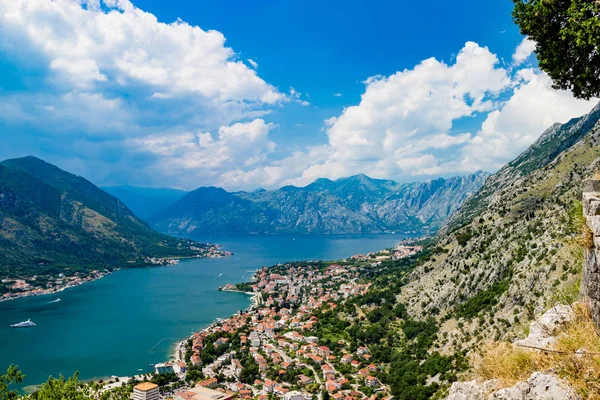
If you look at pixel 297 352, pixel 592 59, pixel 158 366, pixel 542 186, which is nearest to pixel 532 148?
pixel 542 186

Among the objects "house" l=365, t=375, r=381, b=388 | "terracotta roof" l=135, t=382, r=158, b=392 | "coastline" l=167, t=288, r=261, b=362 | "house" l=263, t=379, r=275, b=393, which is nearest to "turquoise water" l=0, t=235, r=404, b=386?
"coastline" l=167, t=288, r=261, b=362

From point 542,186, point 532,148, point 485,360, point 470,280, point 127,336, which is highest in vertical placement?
point 532,148

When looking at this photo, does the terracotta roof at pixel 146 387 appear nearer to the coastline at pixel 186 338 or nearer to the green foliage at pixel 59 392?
the coastline at pixel 186 338

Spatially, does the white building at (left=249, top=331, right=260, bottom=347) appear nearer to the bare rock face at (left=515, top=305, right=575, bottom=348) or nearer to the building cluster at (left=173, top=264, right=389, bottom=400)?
the building cluster at (left=173, top=264, right=389, bottom=400)

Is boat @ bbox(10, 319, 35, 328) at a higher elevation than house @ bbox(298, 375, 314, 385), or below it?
higher

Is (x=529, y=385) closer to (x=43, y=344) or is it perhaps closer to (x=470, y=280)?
(x=470, y=280)
